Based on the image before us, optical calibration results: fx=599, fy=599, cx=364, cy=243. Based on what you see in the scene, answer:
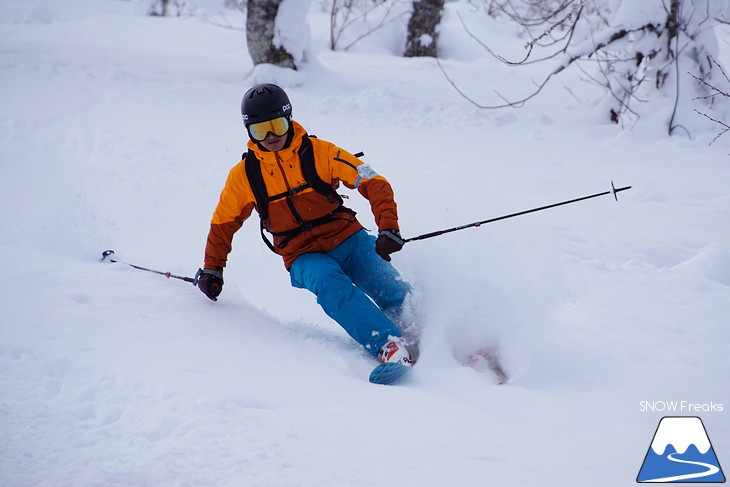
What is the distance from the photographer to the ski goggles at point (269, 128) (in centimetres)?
346

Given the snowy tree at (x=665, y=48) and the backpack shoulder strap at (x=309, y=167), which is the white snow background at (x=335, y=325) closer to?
the snowy tree at (x=665, y=48)

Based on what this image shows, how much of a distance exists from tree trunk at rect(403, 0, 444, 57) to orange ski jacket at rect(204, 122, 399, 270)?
401 inches

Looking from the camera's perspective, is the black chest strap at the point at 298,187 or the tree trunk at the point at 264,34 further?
the tree trunk at the point at 264,34

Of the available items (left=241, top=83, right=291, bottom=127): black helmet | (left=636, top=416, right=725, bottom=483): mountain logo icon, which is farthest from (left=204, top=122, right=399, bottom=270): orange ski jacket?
(left=636, top=416, right=725, bottom=483): mountain logo icon

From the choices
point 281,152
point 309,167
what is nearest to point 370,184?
point 309,167

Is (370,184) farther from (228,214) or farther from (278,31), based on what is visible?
(278,31)

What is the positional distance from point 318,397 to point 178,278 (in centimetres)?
177

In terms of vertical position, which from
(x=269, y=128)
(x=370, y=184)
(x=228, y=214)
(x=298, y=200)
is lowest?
(x=228, y=214)

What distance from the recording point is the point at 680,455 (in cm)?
242

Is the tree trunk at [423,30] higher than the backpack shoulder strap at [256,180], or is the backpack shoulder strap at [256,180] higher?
the tree trunk at [423,30]

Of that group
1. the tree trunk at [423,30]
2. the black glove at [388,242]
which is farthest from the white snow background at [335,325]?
the tree trunk at [423,30]

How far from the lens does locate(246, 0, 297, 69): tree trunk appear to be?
30.6 ft

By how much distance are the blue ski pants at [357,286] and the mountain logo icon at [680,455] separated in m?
1.45

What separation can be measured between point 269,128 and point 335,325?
1.45 m
